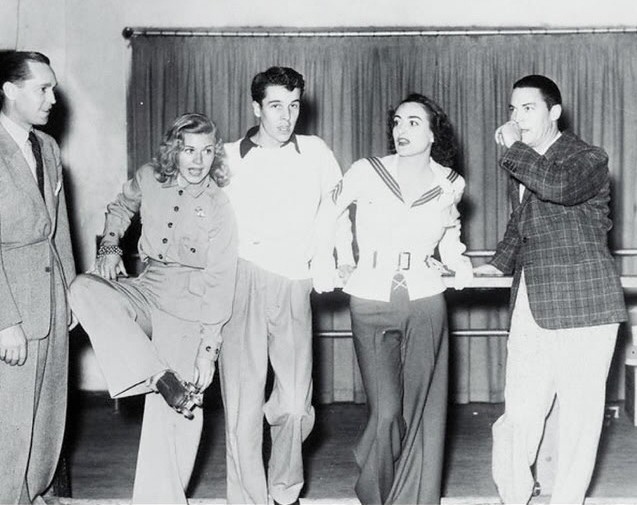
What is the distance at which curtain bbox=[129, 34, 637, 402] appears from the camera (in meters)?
6.87

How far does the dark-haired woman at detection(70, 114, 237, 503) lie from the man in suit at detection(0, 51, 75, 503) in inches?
8.0

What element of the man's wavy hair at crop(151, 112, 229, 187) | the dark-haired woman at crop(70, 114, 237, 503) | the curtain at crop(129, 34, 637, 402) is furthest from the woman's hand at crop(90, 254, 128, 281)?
the curtain at crop(129, 34, 637, 402)

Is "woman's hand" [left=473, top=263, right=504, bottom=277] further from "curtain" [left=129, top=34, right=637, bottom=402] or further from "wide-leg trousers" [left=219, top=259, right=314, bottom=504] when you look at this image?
"curtain" [left=129, top=34, right=637, bottom=402]

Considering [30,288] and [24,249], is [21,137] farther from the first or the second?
[30,288]

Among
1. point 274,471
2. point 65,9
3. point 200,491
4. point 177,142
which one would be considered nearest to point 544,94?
point 177,142

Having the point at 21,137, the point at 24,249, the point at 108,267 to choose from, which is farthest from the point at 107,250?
the point at 21,137

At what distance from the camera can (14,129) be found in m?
3.59

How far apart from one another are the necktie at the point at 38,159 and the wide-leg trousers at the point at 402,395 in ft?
4.50

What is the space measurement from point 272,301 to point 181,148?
72 cm

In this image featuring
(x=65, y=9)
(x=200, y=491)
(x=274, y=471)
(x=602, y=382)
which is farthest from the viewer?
(x=65, y=9)

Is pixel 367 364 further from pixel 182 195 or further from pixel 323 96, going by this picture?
pixel 323 96

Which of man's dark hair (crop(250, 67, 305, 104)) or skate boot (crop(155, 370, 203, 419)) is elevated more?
man's dark hair (crop(250, 67, 305, 104))

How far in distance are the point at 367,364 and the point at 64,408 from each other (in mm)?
1330

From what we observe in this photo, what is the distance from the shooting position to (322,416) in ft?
21.6
